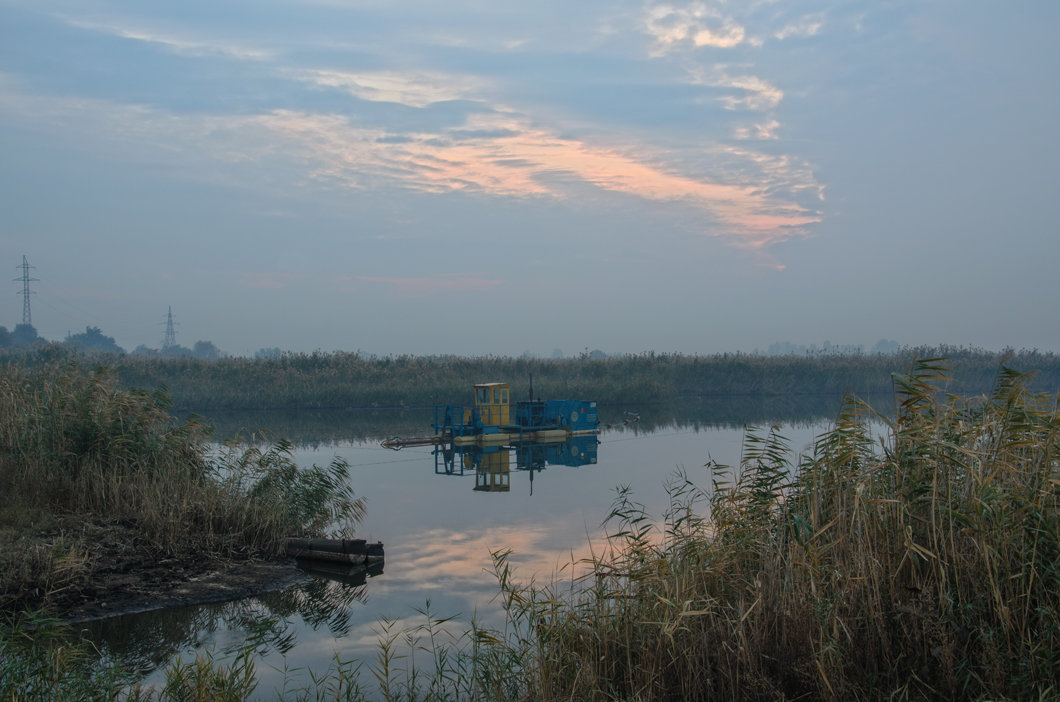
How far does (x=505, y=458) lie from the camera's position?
23969mm

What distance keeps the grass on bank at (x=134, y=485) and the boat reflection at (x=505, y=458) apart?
275 inches

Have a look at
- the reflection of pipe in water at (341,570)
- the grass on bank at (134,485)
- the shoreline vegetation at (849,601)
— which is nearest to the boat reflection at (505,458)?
the grass on bank at (134,485)

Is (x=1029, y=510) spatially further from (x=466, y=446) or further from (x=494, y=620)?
(x=466, y=446)

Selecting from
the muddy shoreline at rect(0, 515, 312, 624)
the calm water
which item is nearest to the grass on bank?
the muddy shoreline at rect(0, 515, 312, 624)

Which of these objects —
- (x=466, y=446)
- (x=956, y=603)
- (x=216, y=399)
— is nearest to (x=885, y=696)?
(x=956, y=603)

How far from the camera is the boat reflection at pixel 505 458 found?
20.2m

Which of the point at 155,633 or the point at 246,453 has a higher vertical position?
the point at 246,453

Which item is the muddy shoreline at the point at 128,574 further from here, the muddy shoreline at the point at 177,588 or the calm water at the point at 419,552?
the calm water at the point at 419,552

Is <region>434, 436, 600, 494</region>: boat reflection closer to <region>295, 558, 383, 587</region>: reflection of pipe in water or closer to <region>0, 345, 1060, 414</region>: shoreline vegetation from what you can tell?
<region>295, 558, 383, 587</region>: reflection of pipe in water

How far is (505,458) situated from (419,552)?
12.2 m

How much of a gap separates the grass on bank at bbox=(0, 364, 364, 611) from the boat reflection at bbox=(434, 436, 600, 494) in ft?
23.0

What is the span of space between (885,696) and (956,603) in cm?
78

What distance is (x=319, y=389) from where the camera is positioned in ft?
134

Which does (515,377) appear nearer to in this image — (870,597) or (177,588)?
(177,588)
